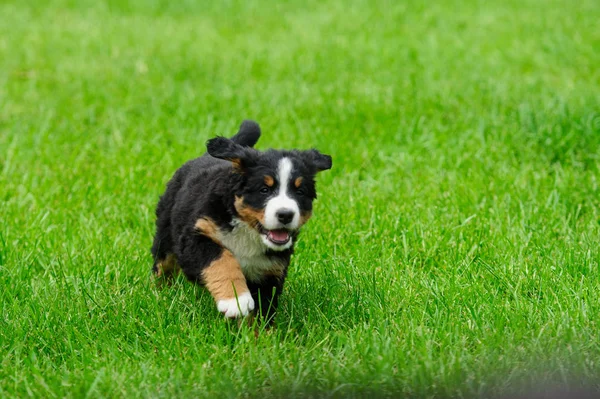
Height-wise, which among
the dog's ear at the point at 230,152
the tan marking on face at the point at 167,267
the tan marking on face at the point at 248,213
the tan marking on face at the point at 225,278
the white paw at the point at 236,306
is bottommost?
the tan marking on face at the point at 167,267

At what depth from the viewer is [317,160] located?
404cm

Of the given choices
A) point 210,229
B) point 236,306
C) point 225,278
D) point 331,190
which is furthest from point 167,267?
point 331,190

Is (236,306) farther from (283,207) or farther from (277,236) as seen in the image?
(283,207)

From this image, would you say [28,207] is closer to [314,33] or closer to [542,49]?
[314,33]


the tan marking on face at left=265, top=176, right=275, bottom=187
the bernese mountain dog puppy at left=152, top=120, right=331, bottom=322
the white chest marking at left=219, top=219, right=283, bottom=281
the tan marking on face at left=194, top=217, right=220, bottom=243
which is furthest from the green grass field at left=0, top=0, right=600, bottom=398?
the tan marking on face at left=265, top=176, right=275, bottom=187

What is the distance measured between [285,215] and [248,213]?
22 cm

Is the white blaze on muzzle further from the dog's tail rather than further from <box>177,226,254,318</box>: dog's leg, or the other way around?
the dog's tail

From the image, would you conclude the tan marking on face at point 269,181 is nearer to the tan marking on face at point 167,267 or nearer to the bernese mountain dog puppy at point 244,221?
the bernese mountain dog puppy at point 244,221

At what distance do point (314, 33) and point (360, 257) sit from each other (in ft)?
17.9

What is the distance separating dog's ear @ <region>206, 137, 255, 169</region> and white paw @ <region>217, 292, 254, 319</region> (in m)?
0.58

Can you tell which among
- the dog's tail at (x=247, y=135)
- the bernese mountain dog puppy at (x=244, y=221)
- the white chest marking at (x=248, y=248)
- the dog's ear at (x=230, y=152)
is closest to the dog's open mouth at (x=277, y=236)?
the bernese mountain dog puppy at (x=244, y=221)

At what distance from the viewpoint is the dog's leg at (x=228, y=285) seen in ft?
12.1

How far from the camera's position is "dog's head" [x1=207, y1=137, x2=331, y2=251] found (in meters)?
3.68

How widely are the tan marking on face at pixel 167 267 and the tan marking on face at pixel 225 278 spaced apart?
2.36ft
